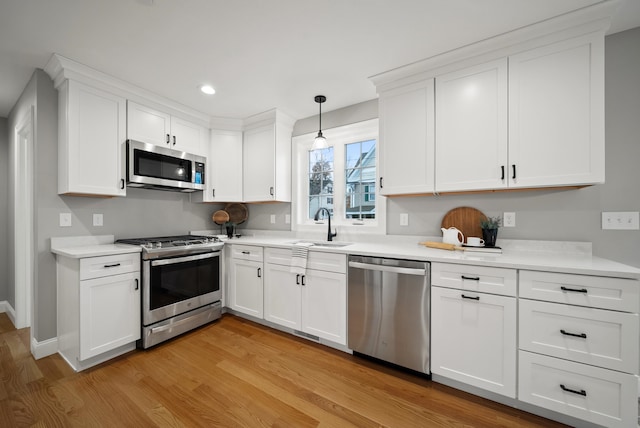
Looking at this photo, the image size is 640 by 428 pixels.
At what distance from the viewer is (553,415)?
1541 mm

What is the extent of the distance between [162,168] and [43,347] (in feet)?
6.09

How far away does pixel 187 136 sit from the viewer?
308 cm

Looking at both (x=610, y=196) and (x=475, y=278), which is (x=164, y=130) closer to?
(x=475, y=278)

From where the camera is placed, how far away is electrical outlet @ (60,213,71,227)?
231 centimetres

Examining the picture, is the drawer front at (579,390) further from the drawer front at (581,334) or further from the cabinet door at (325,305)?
the cabinet door at (325,305)

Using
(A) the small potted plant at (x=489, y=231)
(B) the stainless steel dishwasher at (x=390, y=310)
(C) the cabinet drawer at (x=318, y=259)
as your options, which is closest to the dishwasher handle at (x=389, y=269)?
(B) the stainless steel dishwasher at (x=390, y=310)

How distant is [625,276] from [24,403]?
11.9 feet

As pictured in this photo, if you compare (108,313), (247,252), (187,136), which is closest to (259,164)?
(187,136)

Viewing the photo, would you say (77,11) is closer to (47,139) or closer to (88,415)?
(47,139)

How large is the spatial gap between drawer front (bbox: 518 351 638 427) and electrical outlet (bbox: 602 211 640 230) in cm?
99

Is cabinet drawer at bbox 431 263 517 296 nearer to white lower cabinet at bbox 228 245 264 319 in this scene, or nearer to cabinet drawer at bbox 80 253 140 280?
white lower cabinet at bbox 228 245 264 319

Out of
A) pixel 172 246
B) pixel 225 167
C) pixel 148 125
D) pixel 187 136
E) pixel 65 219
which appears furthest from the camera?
pixel 225 167

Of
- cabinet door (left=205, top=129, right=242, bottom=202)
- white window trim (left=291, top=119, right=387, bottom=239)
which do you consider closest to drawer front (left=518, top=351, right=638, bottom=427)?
white window trim (left=291, top=119, right=387, bottom=239)

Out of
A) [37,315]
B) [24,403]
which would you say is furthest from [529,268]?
[37,315]
